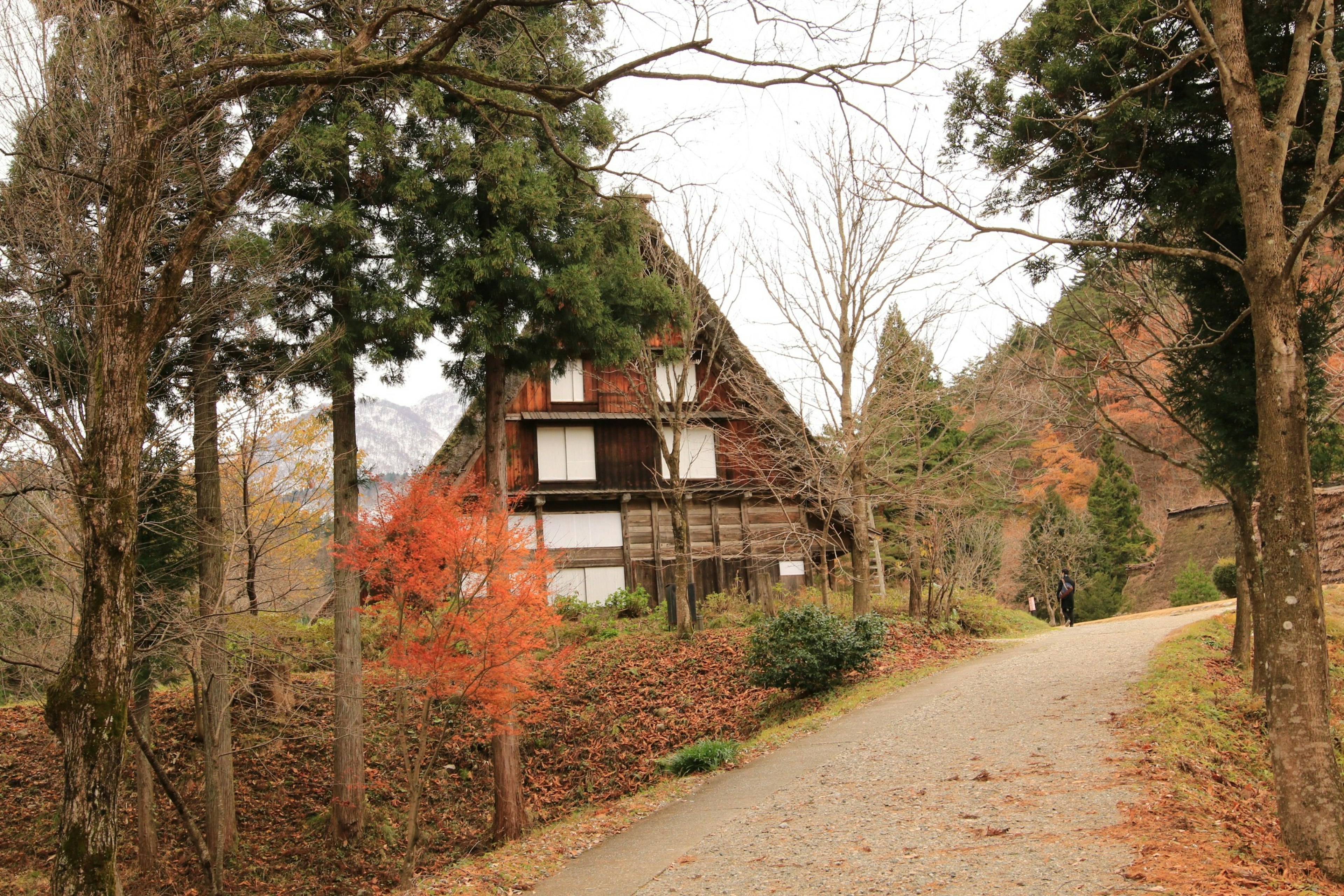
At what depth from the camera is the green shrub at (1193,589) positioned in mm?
28688

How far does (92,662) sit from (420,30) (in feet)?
24.3

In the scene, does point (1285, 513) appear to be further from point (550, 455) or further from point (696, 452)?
point (550, 455)

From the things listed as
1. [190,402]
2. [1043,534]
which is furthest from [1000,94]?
[1043,534]

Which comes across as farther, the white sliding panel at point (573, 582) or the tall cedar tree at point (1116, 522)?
the tall cedar tree at point (1116, 522)

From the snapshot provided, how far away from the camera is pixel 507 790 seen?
1241 cm

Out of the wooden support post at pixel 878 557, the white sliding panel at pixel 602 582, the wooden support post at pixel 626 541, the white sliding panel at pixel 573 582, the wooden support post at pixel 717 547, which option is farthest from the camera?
the wooden support post at pixel 717 547

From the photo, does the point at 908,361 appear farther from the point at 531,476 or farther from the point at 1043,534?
the point at 1043,534

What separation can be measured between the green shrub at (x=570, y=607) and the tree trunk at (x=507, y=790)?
734 centimetres

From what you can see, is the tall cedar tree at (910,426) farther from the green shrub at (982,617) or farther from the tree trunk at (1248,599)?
the tree trunk at (1248,599)

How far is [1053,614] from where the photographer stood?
34781 millimetres

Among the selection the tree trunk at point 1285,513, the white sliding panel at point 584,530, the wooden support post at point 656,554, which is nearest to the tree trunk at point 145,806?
the white sliding panel at point 584,530

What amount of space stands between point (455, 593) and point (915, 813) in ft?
17.2

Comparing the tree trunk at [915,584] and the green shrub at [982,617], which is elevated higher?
the tree trunk at [915,584]

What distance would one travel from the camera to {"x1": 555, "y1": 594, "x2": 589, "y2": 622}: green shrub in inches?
795
